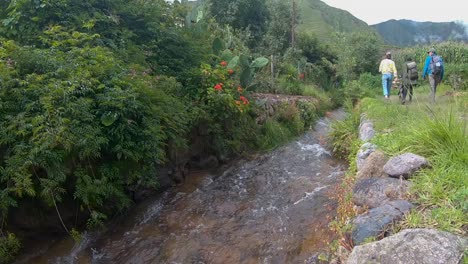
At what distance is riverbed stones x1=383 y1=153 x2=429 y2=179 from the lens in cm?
421

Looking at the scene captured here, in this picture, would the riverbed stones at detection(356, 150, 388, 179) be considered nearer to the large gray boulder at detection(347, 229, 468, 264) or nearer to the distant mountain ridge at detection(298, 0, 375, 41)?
the large gray boulder at detection(347, 229, 468, 264)

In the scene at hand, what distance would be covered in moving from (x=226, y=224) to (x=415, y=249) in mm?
3258

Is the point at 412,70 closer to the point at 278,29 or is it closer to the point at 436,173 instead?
the point at 436,173

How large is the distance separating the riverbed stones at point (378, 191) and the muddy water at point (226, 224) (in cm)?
80

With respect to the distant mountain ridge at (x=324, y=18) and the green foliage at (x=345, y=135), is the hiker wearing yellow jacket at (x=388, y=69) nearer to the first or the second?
the green foliage at (x=345, y=135)

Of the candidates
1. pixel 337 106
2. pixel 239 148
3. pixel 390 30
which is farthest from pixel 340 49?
pixel 390 30

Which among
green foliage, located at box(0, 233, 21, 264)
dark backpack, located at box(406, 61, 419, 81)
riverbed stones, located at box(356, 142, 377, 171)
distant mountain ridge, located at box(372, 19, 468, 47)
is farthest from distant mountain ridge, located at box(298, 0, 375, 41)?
green foliage, located at box(0, 233, 21, 264)

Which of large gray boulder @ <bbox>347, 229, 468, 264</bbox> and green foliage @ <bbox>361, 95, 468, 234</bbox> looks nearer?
large gray boulder @ <bbox>347, 229, 468, 264</bbox>

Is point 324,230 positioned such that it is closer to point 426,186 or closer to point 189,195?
point 426,186

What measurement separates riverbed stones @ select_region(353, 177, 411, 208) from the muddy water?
0.80 m

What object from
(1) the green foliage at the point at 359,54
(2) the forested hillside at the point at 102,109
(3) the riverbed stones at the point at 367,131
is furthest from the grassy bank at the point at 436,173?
(1) the green foliage at the point at 359,54

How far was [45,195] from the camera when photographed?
4555mm

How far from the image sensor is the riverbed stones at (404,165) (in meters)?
4.21

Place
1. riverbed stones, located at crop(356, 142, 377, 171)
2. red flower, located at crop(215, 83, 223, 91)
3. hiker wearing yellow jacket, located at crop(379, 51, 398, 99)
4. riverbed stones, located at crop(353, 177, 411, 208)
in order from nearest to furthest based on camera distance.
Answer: riverbed stones, located at crop(353, 177, 411, 208) < riverbed stones, located at crop(356, 142, 377, 171) < red flower, located at crop(215, 83, 223, 91) < hiker wearing yellow jacket, located at crop(379, 51, 398, 99)
